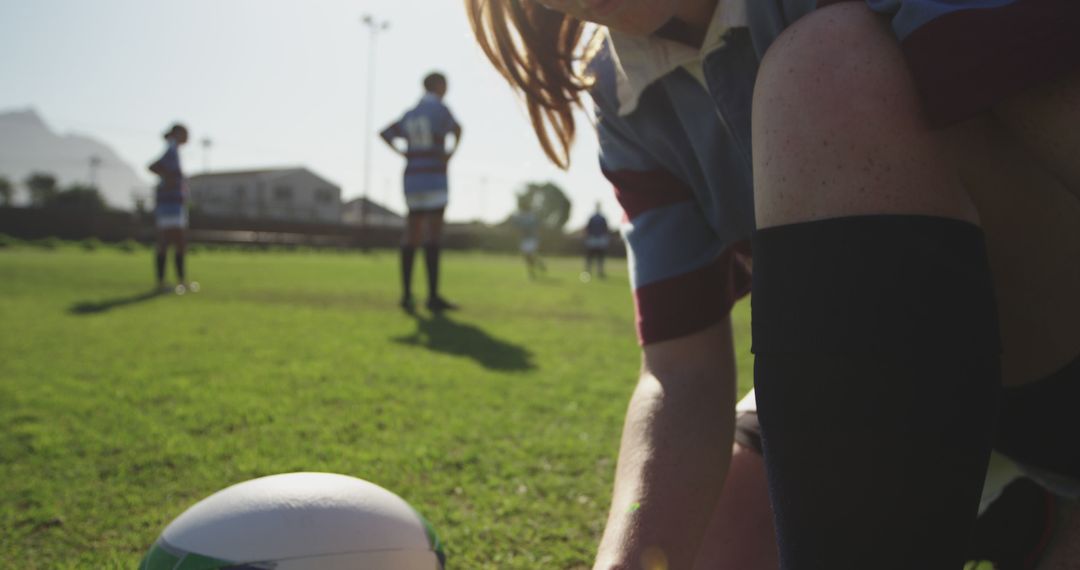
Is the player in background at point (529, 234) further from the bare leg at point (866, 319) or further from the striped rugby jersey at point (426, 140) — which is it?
the bare leg at point (866, 319)

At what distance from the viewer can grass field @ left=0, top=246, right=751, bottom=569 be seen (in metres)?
1.64

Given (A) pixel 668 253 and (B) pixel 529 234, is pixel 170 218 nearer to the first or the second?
(A) pixel 668 253

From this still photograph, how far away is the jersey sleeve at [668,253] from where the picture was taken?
1.08 meters

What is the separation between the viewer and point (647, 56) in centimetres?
98

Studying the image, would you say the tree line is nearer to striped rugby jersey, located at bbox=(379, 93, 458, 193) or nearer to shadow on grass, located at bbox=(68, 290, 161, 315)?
shadow on grass, located at bbox=(68, 290, 161, 315)

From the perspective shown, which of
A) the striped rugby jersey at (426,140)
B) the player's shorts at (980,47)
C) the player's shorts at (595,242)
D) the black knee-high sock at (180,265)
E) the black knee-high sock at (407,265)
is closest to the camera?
the player's shorts at (980,47)

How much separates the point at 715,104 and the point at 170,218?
8279mm

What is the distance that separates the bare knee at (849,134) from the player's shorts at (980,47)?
2cm

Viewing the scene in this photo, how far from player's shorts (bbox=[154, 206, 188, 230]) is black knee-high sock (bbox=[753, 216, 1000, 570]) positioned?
8.45 m

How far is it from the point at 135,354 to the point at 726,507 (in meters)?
3.59

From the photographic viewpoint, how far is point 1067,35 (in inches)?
20.8

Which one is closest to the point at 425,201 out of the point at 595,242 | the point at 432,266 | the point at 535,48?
the point at 432,266

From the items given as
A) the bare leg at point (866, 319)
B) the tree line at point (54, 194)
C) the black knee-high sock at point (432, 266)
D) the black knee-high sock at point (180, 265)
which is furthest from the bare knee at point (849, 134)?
the tree line at point (54, 194)

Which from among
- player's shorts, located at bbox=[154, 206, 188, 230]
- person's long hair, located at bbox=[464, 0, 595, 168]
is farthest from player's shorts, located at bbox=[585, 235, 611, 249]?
person's long hair, located at bbox=[464, 0, 595, 168]
